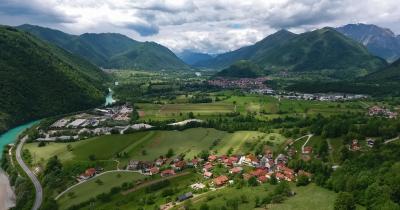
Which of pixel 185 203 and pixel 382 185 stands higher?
pixel 382 185

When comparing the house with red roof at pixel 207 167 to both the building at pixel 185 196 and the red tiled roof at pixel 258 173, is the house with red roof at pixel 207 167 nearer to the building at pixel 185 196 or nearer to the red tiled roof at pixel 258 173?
the red tiled roof at pixel 258 173

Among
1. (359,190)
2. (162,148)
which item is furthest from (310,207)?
(162,148)

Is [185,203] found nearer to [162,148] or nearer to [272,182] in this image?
[272,182]

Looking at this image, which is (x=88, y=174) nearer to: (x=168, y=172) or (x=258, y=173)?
(x=168, y=172)

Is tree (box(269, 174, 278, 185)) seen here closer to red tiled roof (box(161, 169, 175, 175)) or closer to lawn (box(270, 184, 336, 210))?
lawn (box(270, 184, 336, 210))

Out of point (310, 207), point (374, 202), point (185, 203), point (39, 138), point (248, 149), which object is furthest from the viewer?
point (39, 138)

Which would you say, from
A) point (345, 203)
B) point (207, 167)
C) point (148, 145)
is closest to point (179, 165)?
point (207, 167)
